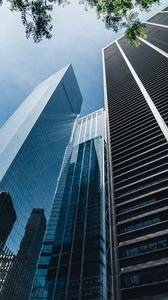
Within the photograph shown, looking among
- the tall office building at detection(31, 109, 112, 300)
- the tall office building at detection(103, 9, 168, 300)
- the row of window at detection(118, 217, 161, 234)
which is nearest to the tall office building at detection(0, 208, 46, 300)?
the tall office building at detection(31, 109, 112, 300)

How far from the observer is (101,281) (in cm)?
7388

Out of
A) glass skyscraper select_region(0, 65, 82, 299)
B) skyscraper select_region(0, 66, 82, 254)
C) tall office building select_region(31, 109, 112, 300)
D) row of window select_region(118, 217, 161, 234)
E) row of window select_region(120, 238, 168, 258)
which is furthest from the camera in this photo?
skyscraper select_region(0, 66, 82, 254)

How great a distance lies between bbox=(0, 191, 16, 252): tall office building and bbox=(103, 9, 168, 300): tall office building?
64131mm

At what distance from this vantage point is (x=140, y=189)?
68.1 feet

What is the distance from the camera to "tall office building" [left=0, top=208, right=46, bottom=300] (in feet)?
340

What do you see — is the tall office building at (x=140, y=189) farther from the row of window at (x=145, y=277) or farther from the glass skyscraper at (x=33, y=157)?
the glass skyscraper at (x=33, y=157)

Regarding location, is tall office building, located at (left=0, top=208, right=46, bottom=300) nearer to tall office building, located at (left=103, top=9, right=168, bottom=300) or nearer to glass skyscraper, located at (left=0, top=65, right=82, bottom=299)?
glass skyscraper, located at (left=0, top=65, right=82, bottom=299)

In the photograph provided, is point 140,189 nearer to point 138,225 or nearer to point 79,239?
point 138,225

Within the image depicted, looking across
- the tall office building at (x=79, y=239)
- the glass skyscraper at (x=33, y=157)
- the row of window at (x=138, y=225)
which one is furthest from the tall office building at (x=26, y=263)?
the row of window at (x=138, y=225)

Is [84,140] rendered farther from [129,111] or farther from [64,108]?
[129,111]

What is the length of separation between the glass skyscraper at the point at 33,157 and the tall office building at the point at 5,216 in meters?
1.97

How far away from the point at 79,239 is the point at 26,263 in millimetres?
51989

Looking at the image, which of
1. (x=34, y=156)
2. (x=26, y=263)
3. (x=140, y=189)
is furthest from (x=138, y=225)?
(x=26, y=263)

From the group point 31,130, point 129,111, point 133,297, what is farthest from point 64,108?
point 133,297
